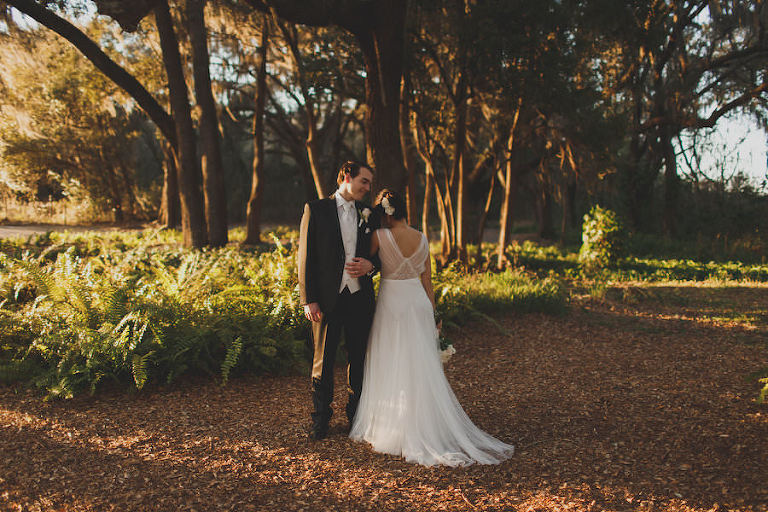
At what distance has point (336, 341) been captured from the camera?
3.57 m

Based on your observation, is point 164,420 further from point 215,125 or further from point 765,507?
point 215,125

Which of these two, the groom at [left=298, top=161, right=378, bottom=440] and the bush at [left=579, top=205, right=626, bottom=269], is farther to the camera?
the bush at [left=579, top=205, right=626, bottom=269]

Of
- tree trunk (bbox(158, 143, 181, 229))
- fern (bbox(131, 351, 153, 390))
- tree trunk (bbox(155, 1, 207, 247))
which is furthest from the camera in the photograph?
tree trunk (bbox(158, 143, 181, 229))

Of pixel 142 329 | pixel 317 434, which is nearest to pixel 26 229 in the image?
pixel 142 329

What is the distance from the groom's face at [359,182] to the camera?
A: 3445 mm

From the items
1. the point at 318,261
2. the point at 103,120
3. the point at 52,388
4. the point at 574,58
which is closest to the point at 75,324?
the point at 52,388

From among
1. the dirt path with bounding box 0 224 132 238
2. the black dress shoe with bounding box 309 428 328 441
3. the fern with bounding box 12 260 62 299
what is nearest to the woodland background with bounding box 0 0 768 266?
the dirt path with bounding box 0 224 132 238

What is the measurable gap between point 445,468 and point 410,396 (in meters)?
0.47

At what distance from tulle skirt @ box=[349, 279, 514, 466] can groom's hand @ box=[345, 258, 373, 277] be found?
0.65 ft

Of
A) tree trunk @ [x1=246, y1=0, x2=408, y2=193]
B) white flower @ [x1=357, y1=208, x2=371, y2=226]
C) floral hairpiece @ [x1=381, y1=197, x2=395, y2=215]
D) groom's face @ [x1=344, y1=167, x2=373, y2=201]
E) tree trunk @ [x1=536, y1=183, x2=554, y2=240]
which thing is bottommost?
white flower @ [x1=357, y1=208, x2=371, y2=226]

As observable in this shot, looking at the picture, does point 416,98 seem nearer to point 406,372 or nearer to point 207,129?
point 207,129

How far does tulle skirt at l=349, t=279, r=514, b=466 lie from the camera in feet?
10.9

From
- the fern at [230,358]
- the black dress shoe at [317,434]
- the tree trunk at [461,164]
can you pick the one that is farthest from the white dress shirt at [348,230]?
the tree trunk at [461,164]

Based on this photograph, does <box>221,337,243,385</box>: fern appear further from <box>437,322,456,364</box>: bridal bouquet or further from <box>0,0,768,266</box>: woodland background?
<box>0,0,768,266</box>: woodland background
